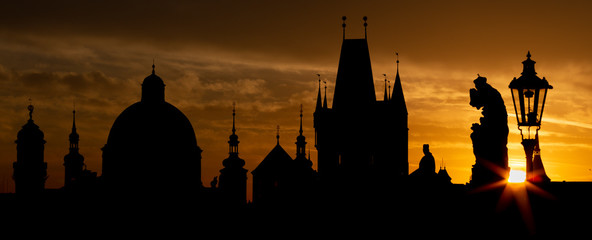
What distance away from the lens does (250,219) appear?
90.3 ft

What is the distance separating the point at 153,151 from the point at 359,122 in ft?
101

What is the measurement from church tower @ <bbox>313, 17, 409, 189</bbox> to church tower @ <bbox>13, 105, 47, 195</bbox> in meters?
38.7

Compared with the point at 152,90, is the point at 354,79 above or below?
above

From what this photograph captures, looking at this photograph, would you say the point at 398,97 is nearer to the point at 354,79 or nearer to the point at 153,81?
the point at 354,79

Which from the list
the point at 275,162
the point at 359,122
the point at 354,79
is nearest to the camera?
the point at 359,122

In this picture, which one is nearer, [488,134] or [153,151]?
[488,134]

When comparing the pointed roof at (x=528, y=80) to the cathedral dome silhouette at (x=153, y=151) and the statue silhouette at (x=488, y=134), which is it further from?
the cathedral dome silhouette at (x=153, y=151)

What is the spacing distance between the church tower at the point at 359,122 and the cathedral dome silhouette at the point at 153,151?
18.2 m

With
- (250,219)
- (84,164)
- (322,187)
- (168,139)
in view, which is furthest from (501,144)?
(84,164)

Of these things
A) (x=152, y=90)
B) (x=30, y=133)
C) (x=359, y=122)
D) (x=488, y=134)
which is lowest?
(x=488, y=134)

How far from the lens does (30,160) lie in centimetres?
14012

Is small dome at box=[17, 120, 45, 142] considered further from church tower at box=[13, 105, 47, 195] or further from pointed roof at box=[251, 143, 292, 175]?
pointed roof at box=[251, 143, 292, 175]

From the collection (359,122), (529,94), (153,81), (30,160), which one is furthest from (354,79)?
(529,94)

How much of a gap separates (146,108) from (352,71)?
102 feet
